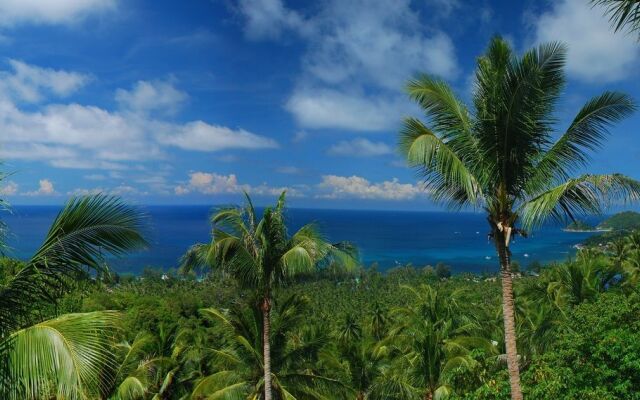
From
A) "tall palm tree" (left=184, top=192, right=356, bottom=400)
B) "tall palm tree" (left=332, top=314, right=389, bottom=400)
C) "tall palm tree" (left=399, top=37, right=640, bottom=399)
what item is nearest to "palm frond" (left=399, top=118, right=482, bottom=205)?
"tall palm tree" (left=399, top=37, right=640, bottom=399)

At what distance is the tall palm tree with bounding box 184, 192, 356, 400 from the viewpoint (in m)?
10.7

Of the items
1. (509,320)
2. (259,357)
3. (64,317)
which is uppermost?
(64,317)

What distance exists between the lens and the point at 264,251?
35.8 ft

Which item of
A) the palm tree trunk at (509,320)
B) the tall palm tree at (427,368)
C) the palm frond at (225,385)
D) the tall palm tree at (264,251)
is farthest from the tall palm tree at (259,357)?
the palm tree trunk at (509,320)

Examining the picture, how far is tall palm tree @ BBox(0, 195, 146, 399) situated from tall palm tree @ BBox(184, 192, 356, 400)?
18.0 ft

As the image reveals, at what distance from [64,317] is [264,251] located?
645 cm

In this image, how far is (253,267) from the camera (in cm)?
1095

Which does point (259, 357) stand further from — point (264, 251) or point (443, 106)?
point (443, 106)

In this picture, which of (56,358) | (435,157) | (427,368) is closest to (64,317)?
(56,358)

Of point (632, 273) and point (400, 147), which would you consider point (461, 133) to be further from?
point (632, 273)

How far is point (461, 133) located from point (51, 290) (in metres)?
6.02

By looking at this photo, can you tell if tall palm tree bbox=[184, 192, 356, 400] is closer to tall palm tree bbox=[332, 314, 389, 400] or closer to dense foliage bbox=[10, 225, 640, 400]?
dense foliage bbox=[10, 225, 640, 400]

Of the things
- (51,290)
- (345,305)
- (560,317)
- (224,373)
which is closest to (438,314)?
(560,317)

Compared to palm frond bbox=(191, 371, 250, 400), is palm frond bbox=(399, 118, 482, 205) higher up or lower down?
higher up
